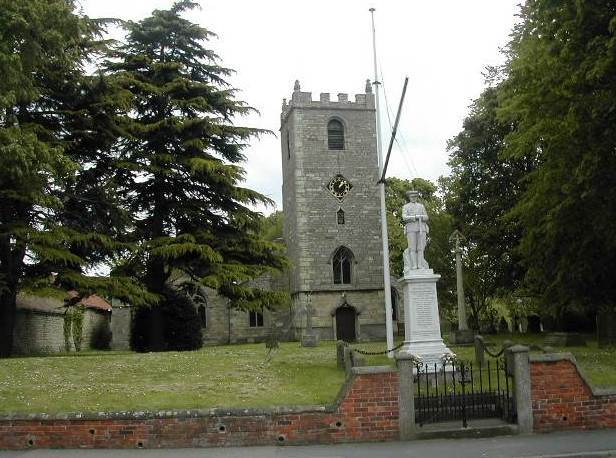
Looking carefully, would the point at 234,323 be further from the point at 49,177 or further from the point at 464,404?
the point at 464,404

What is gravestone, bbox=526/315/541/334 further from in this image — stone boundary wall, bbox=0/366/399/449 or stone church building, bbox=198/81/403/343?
stone boundary wall, bbox=0/366/399/449

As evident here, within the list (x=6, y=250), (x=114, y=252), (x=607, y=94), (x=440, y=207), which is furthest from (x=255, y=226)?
(x=440, y=207)

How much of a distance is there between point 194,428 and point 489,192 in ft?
83.2

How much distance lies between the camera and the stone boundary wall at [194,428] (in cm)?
980

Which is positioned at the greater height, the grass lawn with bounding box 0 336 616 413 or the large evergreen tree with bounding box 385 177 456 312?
the large evergreen tree with bounding box 385 177 456 312

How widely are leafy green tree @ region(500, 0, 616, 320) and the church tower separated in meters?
21.4

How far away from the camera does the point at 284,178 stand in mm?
47531

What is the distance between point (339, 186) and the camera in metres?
43.4

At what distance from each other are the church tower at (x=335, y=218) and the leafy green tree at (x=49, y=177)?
1990 cm

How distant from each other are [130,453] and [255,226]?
1715 cm

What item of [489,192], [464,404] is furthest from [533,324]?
[464,404]

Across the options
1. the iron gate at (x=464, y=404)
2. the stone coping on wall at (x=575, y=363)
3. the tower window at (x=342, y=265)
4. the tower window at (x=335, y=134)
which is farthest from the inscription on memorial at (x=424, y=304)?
the tower window at (x=335, y=134)

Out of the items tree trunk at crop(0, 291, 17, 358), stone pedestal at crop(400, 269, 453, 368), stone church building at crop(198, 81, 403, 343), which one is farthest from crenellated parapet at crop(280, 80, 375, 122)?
stone pedestal at crop(400, 269, 453, 368)

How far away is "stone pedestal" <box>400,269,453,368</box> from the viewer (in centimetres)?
1502
